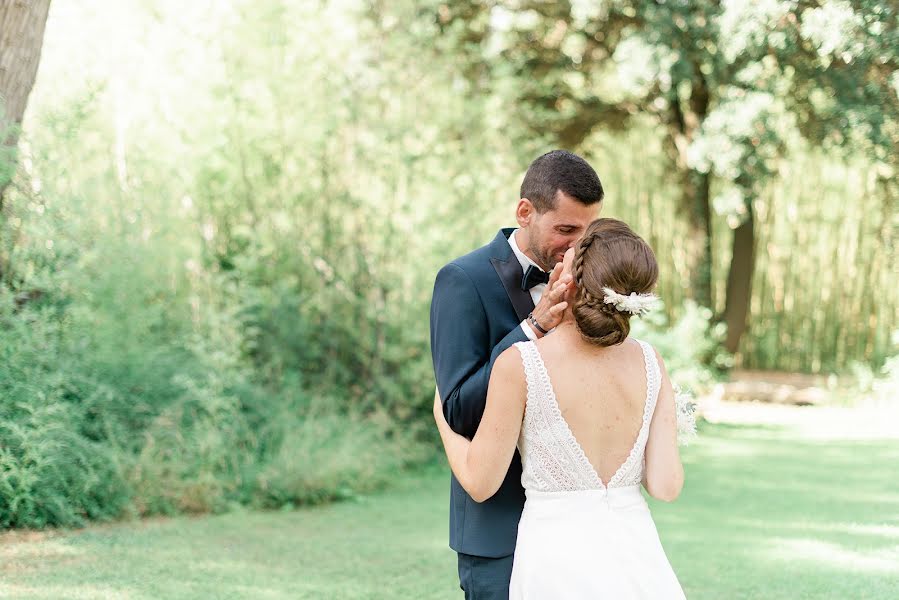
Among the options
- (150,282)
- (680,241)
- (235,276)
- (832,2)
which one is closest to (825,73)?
(832,2)

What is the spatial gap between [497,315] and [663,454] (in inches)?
19.6

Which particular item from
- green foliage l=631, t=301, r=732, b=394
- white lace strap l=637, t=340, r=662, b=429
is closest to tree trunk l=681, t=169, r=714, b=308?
green foliage l=631, t=301, r=732, b=394

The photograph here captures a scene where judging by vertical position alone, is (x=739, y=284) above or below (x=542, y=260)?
below

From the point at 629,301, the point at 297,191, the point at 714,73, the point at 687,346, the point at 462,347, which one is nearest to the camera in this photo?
the point at 629,301

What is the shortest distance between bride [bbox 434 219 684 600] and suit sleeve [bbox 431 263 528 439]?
0.08m

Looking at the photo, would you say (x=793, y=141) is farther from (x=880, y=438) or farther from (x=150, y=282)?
(x=150, y=282)

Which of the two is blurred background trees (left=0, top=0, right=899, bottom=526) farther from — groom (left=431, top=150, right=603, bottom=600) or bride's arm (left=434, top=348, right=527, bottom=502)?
bride's arm (left=434, top=348, right=527, bottom=502)

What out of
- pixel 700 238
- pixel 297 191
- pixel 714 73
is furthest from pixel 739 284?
pixel 297 191

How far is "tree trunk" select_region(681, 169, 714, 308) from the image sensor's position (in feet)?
40.7

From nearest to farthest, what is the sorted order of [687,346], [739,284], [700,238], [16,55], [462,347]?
[462,347] → [16,55] → [687,346] → [700,238] → [739,284]

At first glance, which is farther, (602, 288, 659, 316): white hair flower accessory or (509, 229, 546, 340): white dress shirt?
(509, 229, 546, 340): white dress shirt

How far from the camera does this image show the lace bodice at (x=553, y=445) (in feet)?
7.17

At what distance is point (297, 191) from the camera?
8.24 m

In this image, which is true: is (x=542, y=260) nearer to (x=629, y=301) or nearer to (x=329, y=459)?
(x=629, y=301)
